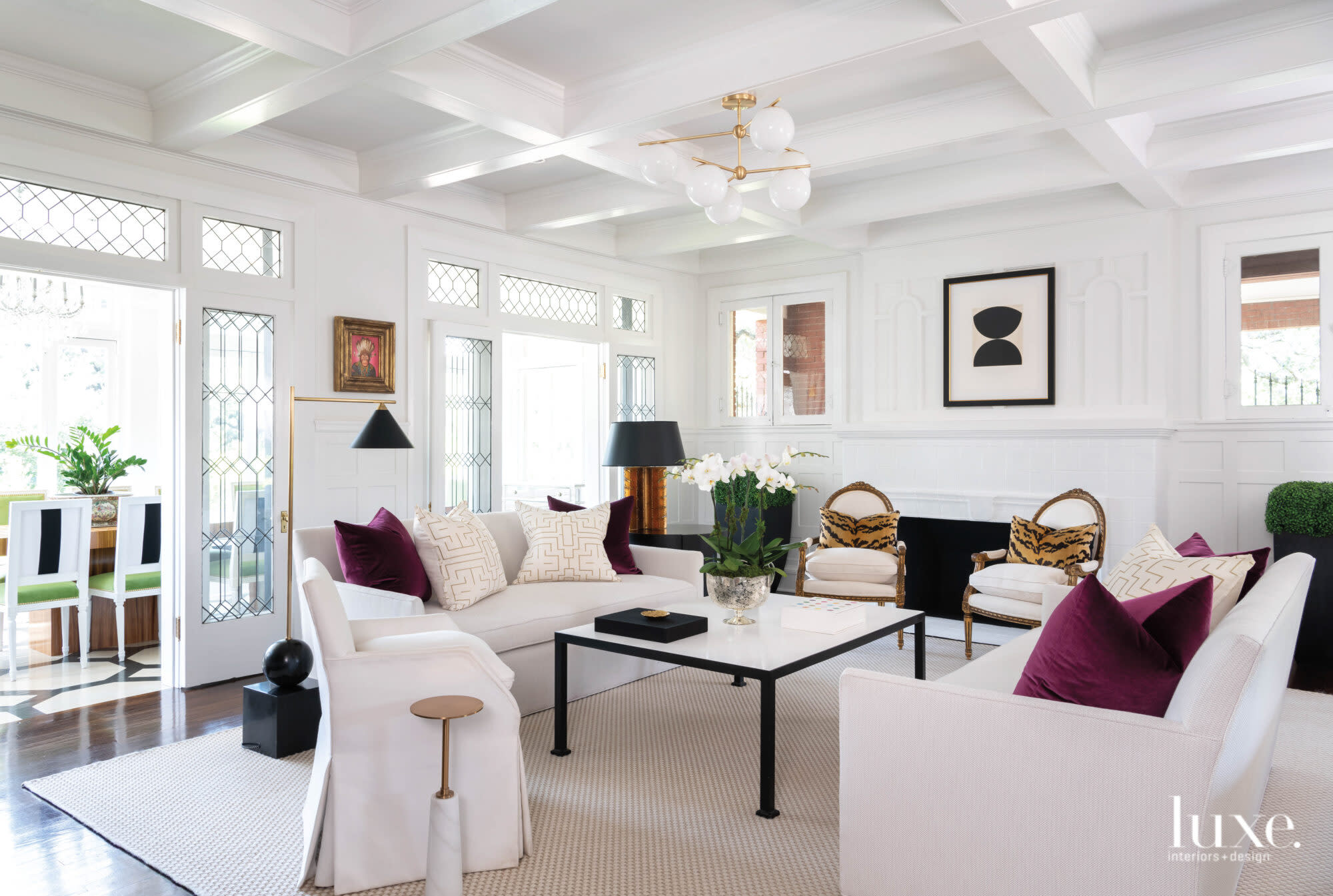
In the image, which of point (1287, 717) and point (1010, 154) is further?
point (1010, 154)

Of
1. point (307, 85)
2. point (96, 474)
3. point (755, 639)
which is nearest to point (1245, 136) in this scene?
point (755, 639)

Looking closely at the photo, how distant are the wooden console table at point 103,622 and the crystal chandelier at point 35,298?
2.30 metres

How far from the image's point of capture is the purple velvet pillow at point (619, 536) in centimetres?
470

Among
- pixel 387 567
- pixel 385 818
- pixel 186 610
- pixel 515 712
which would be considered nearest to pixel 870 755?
pixel 515 712

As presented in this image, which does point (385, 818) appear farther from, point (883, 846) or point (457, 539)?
point (457, 539)

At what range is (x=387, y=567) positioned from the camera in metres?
3.73

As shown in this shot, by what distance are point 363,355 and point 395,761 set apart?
10.4 ft

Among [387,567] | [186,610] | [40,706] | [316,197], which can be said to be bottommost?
[40,706]

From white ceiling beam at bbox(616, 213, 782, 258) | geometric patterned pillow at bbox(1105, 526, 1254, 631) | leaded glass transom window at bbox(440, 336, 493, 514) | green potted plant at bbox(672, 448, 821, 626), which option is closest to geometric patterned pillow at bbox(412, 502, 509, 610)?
green potted plant at bbox(672, 448, 821, 626)

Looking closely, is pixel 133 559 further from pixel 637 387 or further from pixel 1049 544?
pixel 1049 544

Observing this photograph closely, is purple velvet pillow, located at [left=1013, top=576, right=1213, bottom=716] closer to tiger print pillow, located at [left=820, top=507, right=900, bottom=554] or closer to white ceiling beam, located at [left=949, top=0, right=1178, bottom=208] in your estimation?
white ceiling beam, located at [left=949, top=0, right=1178, bottom=208]

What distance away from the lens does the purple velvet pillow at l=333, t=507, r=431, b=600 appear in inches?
146

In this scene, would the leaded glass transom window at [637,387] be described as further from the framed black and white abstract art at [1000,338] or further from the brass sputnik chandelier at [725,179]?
the brass sputnik chandelier at [725,179]

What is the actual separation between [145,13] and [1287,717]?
17.7ft
